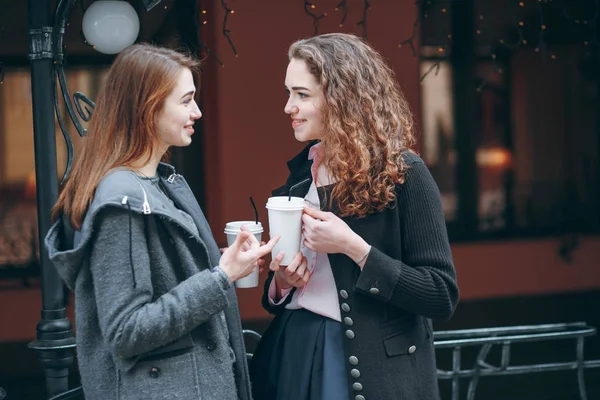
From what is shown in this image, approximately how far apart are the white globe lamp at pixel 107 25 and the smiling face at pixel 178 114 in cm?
155

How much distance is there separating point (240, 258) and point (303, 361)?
1.52 ft

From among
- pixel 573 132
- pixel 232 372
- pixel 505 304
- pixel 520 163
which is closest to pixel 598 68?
pixel 573 132

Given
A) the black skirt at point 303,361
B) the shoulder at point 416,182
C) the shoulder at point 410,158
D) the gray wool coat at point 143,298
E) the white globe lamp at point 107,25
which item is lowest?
the black skirt at point 303,361

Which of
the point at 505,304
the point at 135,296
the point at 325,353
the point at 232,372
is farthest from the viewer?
the point at 505,304

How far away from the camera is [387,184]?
2.34 m

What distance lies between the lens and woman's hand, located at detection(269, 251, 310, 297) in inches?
91.5

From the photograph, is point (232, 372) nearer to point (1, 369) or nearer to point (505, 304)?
point (1, 369)

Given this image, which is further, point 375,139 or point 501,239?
point 501,239

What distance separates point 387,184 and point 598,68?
256 inches

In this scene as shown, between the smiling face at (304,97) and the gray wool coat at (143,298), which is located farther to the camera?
the smiling face at (304,97)

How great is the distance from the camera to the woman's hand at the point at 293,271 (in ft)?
7.63

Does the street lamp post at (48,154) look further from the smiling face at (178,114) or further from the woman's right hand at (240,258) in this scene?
the woman's right hand at (240,258)

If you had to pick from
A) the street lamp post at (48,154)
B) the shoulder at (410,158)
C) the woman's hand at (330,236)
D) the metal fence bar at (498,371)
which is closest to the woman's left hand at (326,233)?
the woman's hand at (330,236)

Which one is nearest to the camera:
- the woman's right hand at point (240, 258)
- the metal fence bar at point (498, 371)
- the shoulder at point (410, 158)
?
the woman's right hand at point (240, 258)
